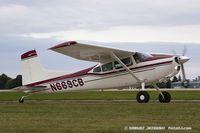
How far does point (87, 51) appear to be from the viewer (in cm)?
2592

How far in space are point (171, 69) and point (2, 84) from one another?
232ft

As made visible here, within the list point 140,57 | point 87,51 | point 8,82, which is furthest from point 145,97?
point 8,82

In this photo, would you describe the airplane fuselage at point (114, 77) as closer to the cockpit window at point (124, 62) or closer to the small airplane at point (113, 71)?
the small airplane at point (113, 71)

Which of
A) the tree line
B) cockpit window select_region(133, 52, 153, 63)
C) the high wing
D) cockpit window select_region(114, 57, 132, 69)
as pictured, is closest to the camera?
the high wing

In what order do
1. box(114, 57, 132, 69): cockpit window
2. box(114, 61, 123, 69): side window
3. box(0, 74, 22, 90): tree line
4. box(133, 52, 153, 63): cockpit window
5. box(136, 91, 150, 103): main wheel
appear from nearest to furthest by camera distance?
box(136, 91, 150, 103): main wheel
box(133, 52, 153, 63): cockpit window
box(114, 57, 132, 69): cockpit window
box(114, 61, 123, 69): side window
box(0, 74, 22, 90): tree line

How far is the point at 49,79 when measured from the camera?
28672 millimetres

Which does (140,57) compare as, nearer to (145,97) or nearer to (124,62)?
(124,62)

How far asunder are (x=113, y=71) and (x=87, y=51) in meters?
1.82

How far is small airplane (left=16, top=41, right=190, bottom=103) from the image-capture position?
25.1m

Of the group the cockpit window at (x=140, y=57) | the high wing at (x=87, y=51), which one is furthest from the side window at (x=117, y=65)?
the cockpit window at (x=140, y=57)

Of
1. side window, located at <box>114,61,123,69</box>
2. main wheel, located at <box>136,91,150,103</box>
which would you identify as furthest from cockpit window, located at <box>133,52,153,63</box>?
main wheel, located at <box>136,91,150,103</box>

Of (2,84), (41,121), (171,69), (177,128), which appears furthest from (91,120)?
(2,84)

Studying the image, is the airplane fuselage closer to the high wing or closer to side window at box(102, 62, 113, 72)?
side window at box(102, 62, 113, 72)

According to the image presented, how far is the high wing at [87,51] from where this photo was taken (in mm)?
24469
